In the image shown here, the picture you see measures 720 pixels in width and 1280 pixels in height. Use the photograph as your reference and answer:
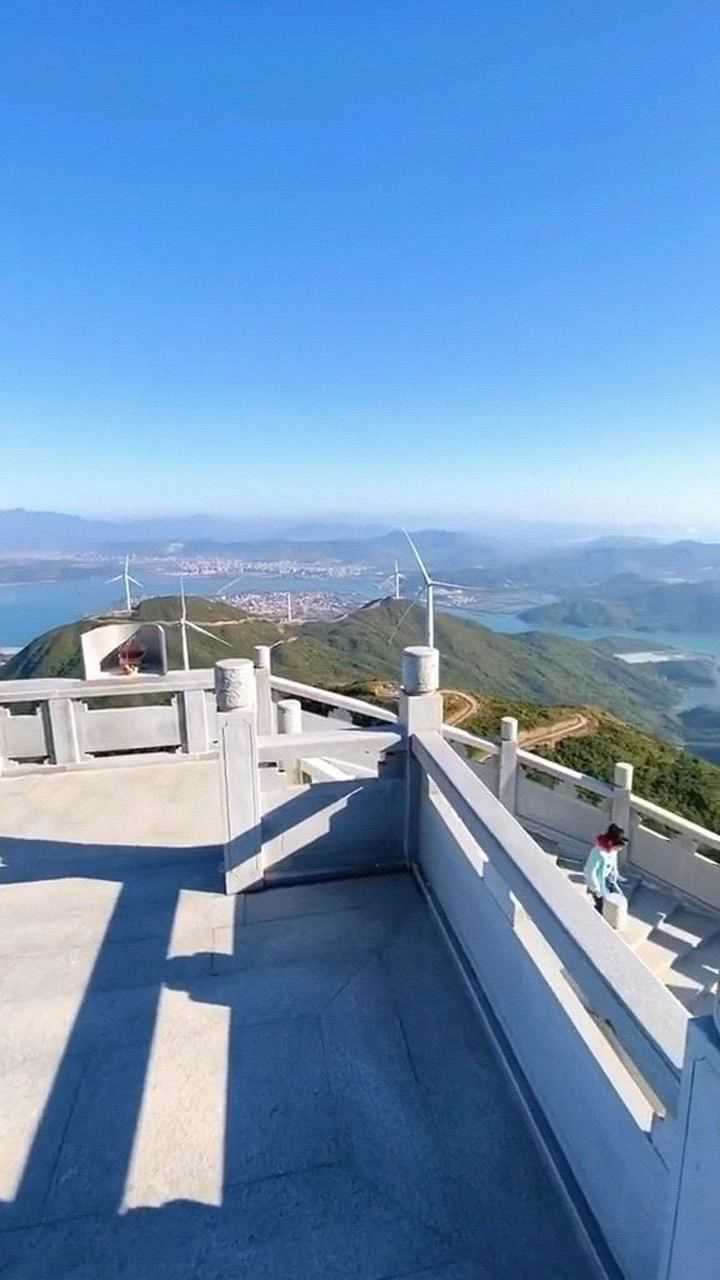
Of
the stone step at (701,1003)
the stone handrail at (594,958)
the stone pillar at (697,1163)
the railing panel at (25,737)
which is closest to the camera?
the stone pillar at (697,1163)

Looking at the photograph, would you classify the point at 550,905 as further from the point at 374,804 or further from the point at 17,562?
the point at 17,562

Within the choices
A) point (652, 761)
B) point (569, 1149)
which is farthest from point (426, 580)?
point (652, 761)

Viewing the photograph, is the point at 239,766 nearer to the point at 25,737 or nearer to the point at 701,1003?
the point at 25,737

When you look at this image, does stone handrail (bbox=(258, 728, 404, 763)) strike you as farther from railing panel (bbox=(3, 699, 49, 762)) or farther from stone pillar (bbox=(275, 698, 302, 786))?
railing panel (bbox=(3, 699, 49, 762))

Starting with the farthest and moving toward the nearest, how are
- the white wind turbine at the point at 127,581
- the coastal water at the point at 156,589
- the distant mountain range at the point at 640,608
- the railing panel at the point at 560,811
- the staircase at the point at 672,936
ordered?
the distant mountain range at the point at 640,608 → the white wind turbine at the point at 127,581 → the coastal water at the point at 156,589 → the railing panel at the point at 560,811 → the staircase at the point at 672,936

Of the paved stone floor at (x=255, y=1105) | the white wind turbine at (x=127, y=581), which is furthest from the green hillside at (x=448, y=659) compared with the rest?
the paved stone floor at (x=255, y=1105)

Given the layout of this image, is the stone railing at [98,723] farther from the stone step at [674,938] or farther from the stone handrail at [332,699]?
the stone step at [674,938]

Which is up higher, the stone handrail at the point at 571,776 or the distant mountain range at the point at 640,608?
the stone handrail at the point at 571,776
